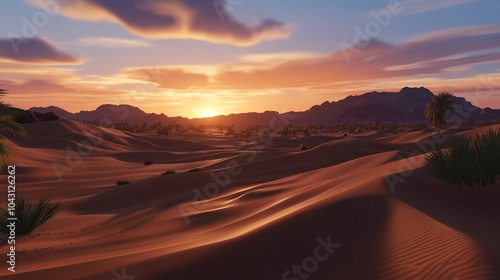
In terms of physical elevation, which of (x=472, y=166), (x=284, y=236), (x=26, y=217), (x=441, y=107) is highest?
(x=441, y=107)

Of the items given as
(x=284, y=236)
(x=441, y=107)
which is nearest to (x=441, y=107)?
(x=441, y=107)

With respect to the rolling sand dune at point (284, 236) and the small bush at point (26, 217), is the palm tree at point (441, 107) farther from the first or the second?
the small bush at point (26, 217)

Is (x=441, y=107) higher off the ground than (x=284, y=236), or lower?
higher

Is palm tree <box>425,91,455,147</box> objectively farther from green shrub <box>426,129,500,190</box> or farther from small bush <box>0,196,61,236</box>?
small bush <box>0,196,61,236</box>

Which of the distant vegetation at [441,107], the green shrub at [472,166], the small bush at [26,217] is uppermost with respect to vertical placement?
the distant vegetation at [441,107]

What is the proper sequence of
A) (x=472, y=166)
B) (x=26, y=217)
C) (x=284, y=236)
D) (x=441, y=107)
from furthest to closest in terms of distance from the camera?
(x=441, y=107) → (x=26, y=217) → (x=472, y=166) → (x=284, y=236)

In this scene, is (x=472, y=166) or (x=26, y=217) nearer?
(x=472, y=166)

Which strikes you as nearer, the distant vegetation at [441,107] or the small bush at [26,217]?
the small bush at [26,217]

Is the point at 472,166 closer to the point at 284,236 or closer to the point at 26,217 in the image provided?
the point at 284,236

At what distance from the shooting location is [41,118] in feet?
182

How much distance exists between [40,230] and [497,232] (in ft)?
36.6

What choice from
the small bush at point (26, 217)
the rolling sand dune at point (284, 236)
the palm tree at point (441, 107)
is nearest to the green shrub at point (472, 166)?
the rolling sand dune at point (284, 236)

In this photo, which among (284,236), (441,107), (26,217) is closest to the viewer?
(284,236)

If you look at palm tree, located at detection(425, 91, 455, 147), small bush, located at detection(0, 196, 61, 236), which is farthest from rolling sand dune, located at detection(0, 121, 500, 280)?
Answer: palm tree, located at detection(425, 91, 455, 147)
